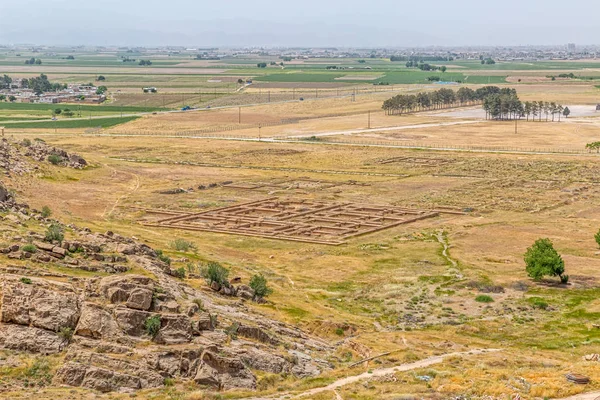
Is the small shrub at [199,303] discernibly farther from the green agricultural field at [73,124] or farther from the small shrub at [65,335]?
the green agricultural field at [73,124]

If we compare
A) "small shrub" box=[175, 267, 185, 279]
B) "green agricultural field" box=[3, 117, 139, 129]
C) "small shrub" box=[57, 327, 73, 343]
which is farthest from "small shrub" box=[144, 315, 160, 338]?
"green agricultural field" box=[3, 117, 139, 129]

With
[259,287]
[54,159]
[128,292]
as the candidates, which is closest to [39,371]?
[128,292]

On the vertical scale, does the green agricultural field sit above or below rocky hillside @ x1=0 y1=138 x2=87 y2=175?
below

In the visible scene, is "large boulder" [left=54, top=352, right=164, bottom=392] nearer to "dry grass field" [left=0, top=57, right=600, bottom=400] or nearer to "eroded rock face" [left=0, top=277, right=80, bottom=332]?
"dry grass field" [left=0, top=57, right=600, bottom=400]

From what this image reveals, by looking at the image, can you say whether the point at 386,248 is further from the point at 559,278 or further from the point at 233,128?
the point at 233,128

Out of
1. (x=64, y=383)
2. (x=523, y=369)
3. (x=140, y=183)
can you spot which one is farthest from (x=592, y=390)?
(x=140, y=183)

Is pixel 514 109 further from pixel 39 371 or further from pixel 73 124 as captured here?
pixel 39 371
